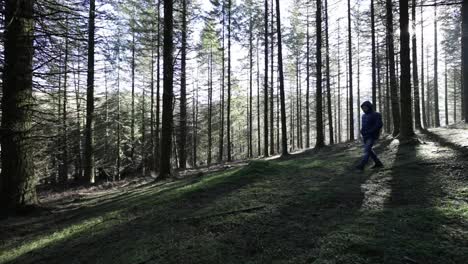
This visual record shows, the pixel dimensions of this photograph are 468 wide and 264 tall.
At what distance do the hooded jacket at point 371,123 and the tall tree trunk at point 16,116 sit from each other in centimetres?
844

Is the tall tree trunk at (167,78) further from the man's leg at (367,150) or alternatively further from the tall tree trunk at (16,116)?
the man's leg at (367,150)

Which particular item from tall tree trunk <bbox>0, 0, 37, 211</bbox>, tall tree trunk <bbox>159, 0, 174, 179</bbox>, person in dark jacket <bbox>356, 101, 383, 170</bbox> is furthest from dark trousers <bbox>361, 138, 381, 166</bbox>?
tall tree trunk <bbox>0, 0, 37, 211</bbox>

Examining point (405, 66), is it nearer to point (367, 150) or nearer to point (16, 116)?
point (367, 150)

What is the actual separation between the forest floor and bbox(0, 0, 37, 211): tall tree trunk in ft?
2.35

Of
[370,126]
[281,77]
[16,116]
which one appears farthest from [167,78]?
[370,126]

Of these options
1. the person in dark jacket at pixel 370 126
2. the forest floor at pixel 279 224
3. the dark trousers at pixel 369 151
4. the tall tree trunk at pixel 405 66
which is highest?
the tall tree trunk at pixel 405 66

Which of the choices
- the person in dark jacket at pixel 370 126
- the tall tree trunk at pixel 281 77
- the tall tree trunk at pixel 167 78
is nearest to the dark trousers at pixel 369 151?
the person in dark jacket at pixel 370 126

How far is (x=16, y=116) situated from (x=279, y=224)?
21.4ft

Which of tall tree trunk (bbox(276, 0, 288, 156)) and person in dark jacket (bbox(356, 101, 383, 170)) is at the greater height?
tall tree trunk (bbox(276, 0, 288, 156))

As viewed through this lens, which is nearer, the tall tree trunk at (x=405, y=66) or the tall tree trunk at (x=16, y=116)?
the tall tree trunk at (x=16, y=116)

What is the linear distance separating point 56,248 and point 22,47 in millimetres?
4924

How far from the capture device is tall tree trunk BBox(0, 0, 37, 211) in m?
6.18

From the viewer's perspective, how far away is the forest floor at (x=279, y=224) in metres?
3.15

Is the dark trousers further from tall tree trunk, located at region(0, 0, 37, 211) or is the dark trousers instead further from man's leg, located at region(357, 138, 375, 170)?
tall tree trunk, located at region(0, 0, 37, 211)
